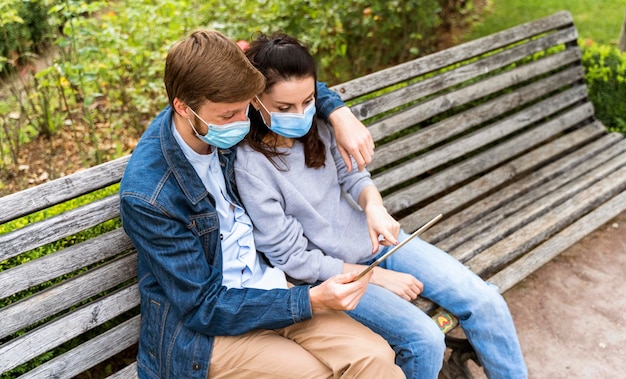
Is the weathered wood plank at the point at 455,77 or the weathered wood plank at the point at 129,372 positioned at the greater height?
the weathered wood plank at the point at 455,77

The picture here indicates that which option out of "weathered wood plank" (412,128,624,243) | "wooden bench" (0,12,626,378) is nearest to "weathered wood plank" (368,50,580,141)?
"wooden bench" (0,12,626,378)

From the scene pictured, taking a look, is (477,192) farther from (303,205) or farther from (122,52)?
(122,52)

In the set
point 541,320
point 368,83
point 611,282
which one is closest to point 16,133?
point 368,83

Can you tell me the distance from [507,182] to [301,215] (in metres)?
2.13

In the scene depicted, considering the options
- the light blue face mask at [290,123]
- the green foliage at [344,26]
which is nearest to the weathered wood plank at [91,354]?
the light blue face mask at [290,123]

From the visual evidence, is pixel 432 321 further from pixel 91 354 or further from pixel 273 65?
pixel 91 354

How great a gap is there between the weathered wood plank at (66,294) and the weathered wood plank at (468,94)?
4.87ft

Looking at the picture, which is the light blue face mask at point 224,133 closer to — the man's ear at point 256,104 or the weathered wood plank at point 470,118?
the man's ear at point 256,104

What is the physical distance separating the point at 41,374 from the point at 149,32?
351 cm

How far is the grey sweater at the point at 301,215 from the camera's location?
254cm

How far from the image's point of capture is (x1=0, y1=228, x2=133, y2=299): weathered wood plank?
2.30m

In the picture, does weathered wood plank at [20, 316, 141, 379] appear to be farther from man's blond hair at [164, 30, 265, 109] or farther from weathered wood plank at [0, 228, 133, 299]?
man's blond hair at [164, 30, 265, 109]

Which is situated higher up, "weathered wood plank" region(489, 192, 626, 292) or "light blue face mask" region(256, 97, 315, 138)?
"light blue face mask" region(256, 97, 315, 138)

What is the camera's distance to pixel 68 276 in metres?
2.70
